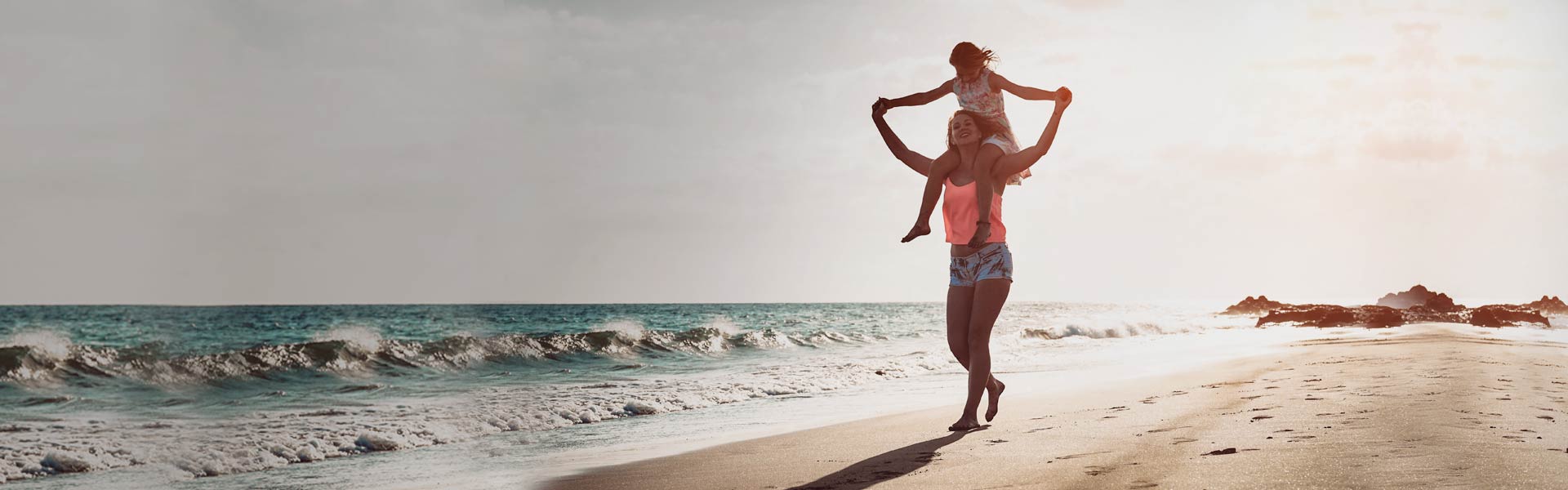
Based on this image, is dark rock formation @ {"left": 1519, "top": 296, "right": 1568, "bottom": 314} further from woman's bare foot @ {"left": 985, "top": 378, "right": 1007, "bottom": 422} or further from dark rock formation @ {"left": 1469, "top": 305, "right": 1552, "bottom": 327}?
woman's bare foot @ {"left": 985, "top": 378, "right": 1007, "bottom": 422}

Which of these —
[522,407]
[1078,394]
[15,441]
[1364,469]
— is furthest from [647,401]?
[1364,469]

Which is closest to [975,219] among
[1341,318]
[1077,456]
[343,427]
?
[1077,456]

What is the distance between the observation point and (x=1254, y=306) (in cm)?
7575

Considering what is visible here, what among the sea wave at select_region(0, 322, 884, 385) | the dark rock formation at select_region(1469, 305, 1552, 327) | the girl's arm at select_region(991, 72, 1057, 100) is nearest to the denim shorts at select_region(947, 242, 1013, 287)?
the girl's arm at select_region(991, 72, 1057, 100)

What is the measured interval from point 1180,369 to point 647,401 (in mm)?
6377

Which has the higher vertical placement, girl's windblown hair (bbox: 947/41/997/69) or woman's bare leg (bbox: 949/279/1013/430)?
girl's windblown hair (bbox: 947/41/997/69)

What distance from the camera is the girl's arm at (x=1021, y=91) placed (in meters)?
5.04

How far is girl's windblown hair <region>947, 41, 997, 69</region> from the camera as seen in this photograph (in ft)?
16.9

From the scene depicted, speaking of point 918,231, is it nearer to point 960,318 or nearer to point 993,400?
point 960,318

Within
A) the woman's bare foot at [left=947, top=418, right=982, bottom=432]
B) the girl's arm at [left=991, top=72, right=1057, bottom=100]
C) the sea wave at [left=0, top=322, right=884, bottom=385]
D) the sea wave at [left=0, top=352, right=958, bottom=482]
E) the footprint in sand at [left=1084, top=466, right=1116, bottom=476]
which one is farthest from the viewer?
the sea wave at [left=0, top=322, right=884, bottom=385]

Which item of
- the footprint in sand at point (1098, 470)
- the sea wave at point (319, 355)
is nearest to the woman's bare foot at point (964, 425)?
the footprint in sand at point (1098, 470)

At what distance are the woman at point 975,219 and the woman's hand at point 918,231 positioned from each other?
0.5 inches

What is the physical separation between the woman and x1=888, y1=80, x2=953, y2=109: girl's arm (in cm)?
8

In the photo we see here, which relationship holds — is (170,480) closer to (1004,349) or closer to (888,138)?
(888,138)
